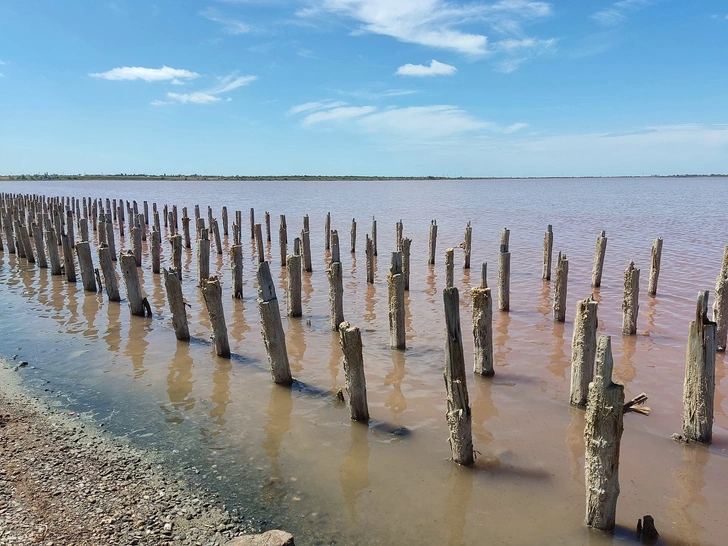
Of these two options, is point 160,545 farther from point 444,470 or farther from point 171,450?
point 444,470

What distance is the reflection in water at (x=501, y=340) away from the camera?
30.0ft

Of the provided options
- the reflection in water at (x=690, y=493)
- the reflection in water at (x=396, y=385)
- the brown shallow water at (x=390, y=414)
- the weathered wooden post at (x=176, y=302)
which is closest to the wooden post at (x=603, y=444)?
A: the brown shallow water at (x=390, y=414)

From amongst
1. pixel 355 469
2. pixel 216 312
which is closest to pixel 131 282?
pixel 216 312

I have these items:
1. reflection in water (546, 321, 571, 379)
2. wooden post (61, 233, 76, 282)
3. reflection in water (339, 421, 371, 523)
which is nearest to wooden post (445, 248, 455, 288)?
reflection in water (546, 321, 571, 379)

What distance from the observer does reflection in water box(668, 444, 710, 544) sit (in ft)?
15.3

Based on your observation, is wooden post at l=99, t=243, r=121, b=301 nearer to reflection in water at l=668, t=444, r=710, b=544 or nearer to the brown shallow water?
the brown shallow water

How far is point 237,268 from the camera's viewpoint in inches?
515

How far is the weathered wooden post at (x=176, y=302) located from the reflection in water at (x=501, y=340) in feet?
19.1

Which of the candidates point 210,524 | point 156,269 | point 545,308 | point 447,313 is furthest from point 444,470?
point 156,269

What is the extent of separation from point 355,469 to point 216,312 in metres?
4.15

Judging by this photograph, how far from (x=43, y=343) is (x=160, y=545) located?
7042mm

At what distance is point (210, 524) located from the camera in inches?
182

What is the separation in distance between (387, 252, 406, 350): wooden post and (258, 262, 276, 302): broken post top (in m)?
2.12

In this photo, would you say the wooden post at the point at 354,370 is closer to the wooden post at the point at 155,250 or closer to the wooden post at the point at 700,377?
the wooden post at the point at 700,377
